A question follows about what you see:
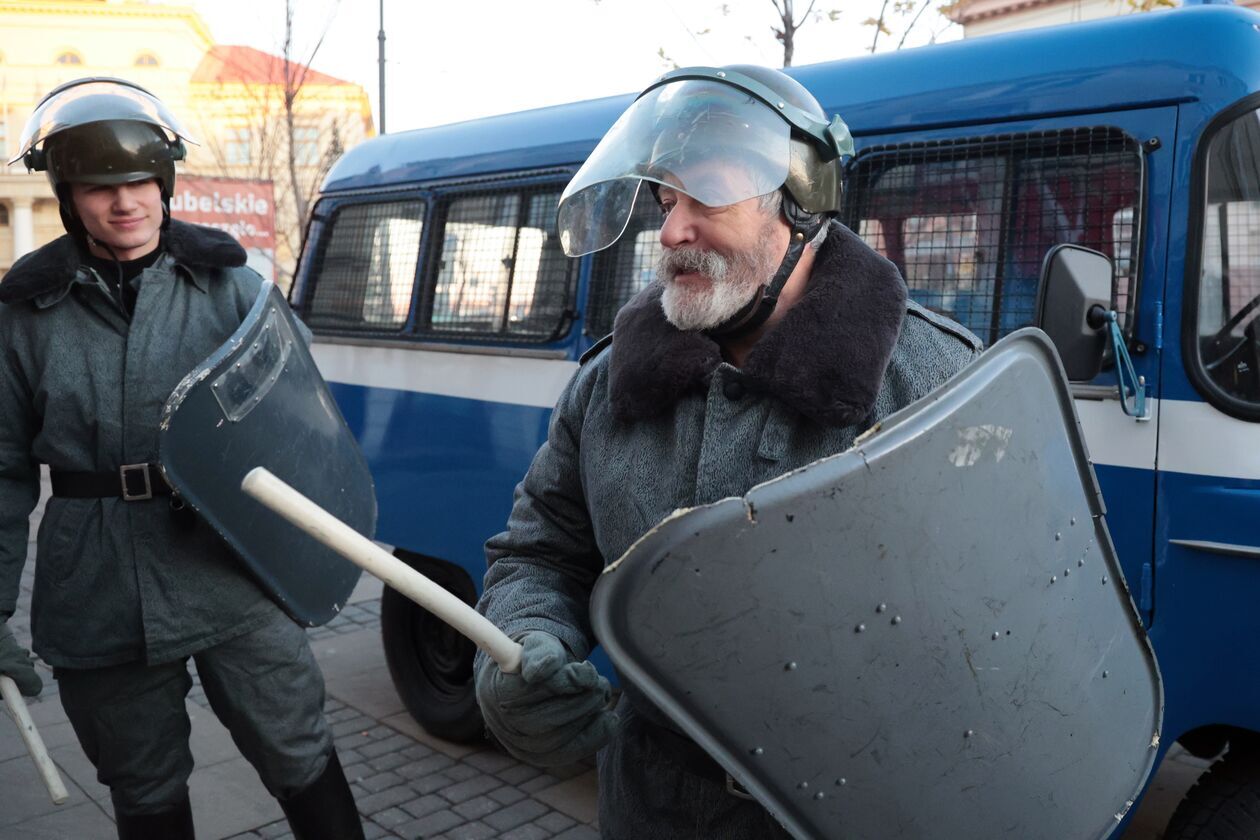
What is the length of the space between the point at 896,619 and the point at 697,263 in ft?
2.04

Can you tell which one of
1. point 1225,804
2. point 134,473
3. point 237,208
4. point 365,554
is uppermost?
point 237,208

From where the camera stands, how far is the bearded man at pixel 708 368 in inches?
59.2

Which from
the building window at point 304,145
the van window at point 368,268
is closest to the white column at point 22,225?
the building window at point 304,145

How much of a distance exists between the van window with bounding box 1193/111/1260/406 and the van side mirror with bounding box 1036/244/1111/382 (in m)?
0.31

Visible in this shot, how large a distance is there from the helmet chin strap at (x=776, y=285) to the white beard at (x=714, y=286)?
0.02 m

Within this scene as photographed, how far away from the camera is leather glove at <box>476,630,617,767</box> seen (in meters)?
1.44

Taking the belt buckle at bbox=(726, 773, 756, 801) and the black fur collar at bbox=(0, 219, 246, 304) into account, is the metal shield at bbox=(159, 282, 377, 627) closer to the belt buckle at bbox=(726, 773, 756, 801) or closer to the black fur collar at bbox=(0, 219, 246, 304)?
the black fur collar at bbox=(0, 219, 246, 304)

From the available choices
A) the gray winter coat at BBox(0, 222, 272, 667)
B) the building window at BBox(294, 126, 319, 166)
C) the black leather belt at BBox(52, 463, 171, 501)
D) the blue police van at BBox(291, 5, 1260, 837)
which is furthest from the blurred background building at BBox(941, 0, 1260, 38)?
the black leather belt at BBox(52, 463, 171, 501)

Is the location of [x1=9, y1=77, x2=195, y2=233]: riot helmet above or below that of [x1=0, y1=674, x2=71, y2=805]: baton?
above

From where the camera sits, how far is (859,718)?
4.04ft

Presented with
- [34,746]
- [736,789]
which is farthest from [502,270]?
[736,789]

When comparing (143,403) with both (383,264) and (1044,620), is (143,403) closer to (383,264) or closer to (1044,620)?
(1044,620)

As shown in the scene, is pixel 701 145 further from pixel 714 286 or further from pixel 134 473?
pixel 134 473

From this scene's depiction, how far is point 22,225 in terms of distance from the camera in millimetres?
42031
